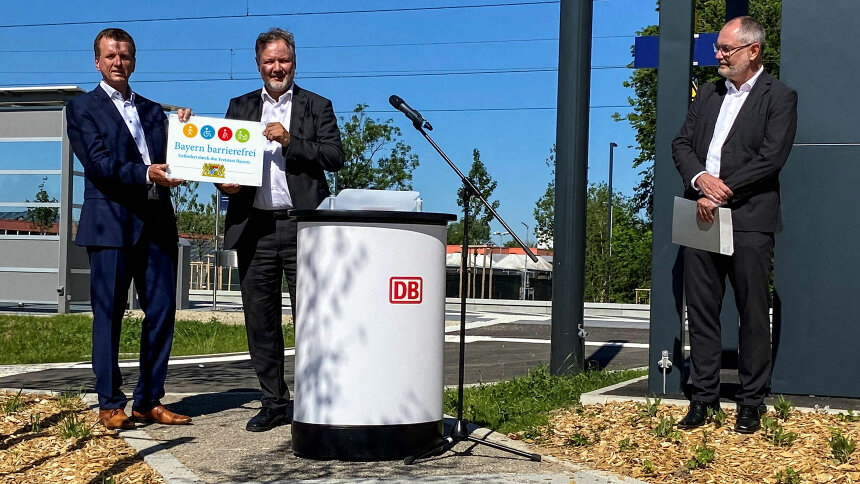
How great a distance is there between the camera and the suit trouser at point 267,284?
5.80 meters

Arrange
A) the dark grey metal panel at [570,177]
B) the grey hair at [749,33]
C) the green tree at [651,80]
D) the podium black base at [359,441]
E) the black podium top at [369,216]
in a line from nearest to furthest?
the black podium top at [369,216]
the podium black base at [359,441]
the grey hair at [749,33]
the dark grey metal panel at [570,177]
the green tree at [651,80]

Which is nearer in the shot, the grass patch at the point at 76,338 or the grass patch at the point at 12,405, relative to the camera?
the grass patch at the point at 12,405

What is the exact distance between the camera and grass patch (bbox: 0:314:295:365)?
12.4m

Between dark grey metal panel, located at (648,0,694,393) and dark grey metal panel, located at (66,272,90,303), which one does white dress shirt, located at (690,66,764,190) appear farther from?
dark grey metal panel, located at (66,272,90,303)

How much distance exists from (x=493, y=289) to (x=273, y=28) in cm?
3902

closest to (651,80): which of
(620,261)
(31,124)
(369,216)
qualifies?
(620,261)

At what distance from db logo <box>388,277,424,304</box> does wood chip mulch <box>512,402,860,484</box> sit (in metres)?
1.17

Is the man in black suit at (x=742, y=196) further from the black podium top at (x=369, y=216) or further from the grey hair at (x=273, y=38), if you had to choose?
the grey hair at (x=273, y=38)

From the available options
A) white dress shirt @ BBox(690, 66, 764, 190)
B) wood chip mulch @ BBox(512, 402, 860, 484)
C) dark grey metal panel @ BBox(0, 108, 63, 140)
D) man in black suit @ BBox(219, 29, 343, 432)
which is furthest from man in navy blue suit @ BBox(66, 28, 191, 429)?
dark grey metal panel @ BBox(0, 108, 63, 140)

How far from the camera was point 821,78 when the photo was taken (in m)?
6.44

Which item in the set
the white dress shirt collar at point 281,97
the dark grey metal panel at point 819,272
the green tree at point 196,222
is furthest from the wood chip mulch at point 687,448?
the green tree at point 196,222

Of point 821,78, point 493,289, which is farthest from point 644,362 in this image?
point 493,289

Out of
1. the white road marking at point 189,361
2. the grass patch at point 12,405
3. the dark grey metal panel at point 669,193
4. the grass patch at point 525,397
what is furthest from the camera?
the white road marking at point 189,361

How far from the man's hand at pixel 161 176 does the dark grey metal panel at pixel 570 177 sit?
3714mm
